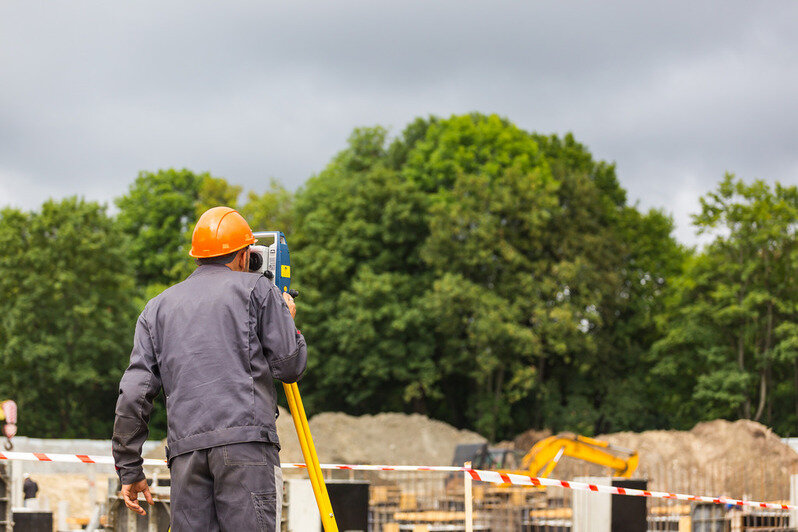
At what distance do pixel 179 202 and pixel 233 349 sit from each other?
5018 centimetres

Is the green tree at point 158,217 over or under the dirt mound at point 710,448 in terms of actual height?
over

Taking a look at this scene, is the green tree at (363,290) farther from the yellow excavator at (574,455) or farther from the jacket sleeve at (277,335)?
the jacket sleeve at (277,335)

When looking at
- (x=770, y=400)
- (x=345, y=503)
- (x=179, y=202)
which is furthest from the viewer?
(x=179, y=202)

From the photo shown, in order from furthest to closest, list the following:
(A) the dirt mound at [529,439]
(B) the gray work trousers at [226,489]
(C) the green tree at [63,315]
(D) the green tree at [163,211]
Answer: (D) the green tree at [163,211]
(C) the green tree at [63,315]
(A) the dirt mound at [529,439]
(B) the gray work trousers at [226,489]

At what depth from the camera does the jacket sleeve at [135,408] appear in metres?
4.11

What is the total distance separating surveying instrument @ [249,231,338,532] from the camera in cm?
459

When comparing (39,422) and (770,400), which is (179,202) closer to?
(39,422)

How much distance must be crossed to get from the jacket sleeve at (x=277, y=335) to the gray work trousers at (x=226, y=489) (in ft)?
0.98

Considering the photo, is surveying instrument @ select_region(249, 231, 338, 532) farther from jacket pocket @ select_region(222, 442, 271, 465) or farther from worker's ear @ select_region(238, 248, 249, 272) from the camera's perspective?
jacket pocket @ select_region(222, 442, 271, 465)

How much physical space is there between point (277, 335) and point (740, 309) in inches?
1505

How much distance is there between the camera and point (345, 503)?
9.69 m

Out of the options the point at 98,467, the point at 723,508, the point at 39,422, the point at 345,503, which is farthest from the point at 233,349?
the point at 39,422

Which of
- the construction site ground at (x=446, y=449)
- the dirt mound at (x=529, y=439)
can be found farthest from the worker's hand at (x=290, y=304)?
the dirt mound at (x=529, y=439)

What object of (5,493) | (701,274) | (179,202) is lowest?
(5,493)
